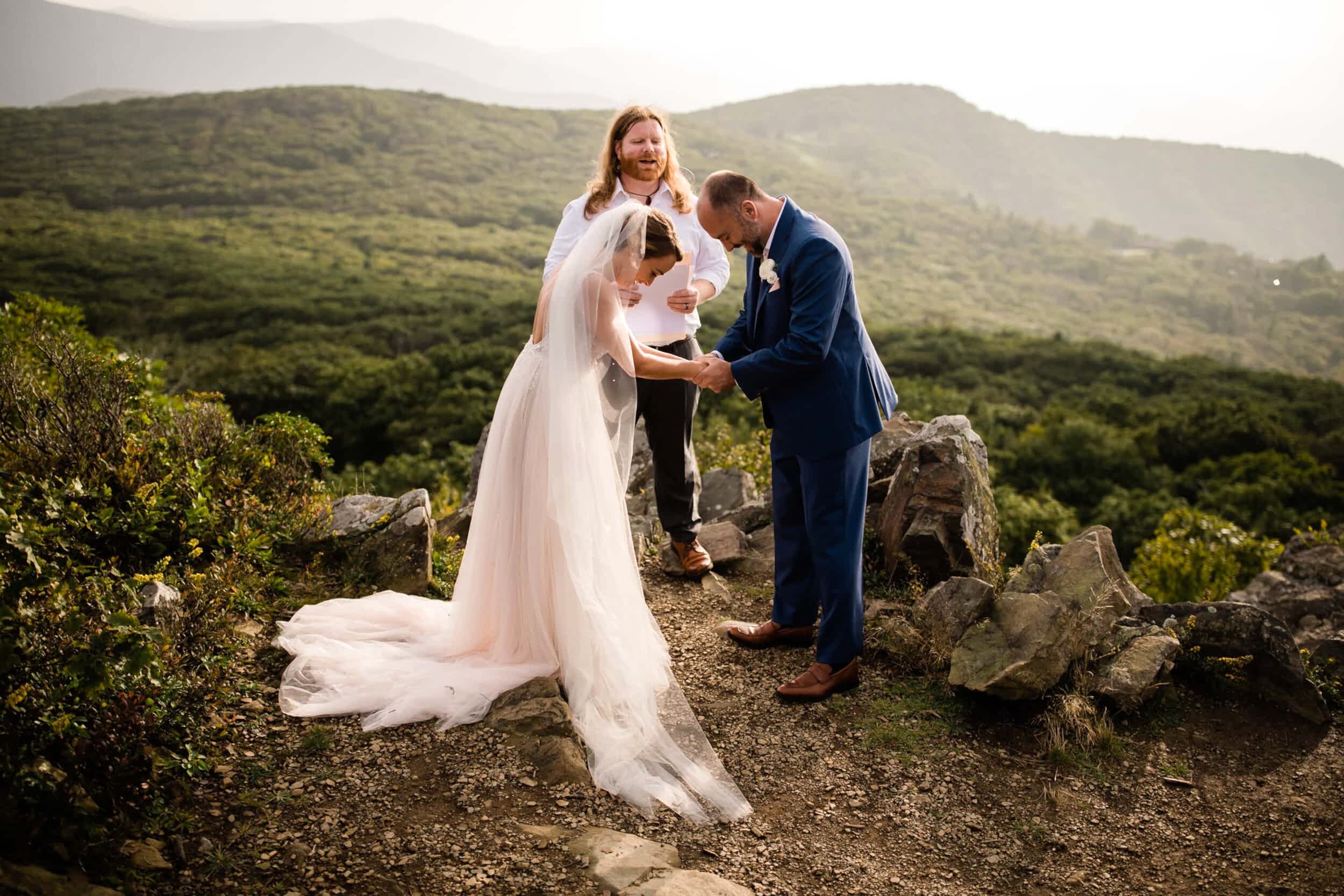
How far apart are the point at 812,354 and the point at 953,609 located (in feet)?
5.21

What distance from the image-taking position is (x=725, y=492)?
7316 mm

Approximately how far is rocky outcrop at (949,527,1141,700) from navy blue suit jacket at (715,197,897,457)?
114 cm

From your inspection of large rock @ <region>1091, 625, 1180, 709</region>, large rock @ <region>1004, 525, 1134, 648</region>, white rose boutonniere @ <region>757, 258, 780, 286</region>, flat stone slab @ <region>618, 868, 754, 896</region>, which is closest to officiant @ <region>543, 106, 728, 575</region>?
white rose boutonniere @ <region>757, 258, 780, 286</region>

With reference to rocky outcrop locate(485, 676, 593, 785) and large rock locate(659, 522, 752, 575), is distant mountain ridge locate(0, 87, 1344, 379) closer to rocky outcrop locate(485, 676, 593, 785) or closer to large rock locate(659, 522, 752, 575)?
large rock locate(659, 522, 752, 575)

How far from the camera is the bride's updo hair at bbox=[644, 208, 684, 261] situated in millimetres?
3883

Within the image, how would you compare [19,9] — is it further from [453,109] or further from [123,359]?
[123,359]

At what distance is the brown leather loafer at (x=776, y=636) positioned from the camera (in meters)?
4.44

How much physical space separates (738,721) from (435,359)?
2218cm

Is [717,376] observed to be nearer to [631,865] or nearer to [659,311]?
[659,311]

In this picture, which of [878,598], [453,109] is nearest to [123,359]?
[878,598]

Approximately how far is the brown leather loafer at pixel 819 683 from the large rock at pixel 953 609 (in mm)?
499

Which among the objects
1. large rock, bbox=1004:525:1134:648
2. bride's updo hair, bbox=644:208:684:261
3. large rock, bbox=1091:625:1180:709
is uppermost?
bride's updo hair, bbox=644:208:684:261

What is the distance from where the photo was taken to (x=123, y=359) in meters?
5.43

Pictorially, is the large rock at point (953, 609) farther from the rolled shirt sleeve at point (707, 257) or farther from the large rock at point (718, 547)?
the rolled shirt sleeve at point (707, 257)
